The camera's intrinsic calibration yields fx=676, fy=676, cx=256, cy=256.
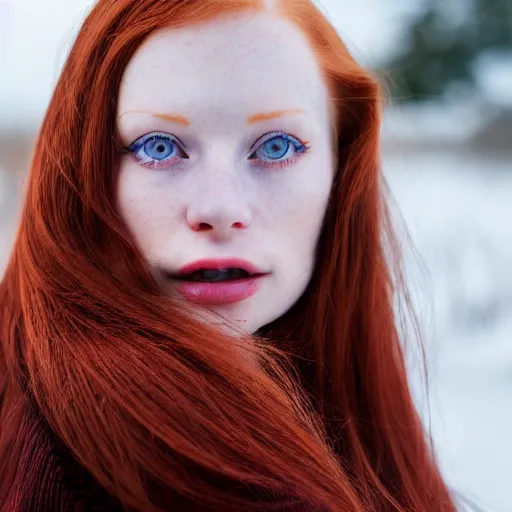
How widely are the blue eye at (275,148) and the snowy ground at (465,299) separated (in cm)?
27

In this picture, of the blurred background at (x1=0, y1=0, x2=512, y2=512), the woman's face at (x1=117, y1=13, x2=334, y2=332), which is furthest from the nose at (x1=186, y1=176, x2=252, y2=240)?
the blurred background at (x1=0, y1=0, x2=512, y2=512)

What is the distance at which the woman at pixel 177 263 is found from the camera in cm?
58

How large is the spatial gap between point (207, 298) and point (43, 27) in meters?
0.45

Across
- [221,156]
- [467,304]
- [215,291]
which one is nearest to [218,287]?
[215,291]

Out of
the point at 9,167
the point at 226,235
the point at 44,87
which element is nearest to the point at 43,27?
the point at 44,87

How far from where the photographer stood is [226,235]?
2.03 ft

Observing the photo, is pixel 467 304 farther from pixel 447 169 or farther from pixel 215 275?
pixel 215 275

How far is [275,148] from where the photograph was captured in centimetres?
65

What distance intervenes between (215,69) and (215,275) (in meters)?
0.19

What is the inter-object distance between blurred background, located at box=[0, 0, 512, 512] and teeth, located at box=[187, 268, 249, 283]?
249 mm

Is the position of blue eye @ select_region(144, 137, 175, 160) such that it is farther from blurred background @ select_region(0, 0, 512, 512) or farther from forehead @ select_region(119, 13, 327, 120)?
blurred background @ select_region(0, 0, 512, 512)

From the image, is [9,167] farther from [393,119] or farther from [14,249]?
[393,119]

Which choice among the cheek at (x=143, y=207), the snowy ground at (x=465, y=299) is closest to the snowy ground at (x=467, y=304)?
the snowy ground at (x=465, y=299)

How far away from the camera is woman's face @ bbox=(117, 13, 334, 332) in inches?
24.2
